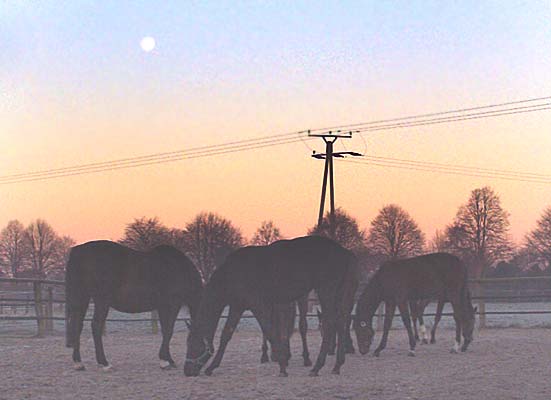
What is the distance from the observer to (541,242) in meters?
66.2

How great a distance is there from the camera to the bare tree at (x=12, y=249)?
8050 cm

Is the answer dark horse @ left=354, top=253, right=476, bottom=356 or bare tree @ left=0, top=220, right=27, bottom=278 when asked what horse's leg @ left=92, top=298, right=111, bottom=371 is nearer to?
dark horse @ left=354, top=253, right=476, bottom=356

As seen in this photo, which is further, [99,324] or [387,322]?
[387,322]

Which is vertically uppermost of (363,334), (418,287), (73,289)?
(73,289)

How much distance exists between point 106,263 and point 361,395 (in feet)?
14.8

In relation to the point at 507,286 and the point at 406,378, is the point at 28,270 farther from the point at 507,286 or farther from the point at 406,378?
the point at 406,378

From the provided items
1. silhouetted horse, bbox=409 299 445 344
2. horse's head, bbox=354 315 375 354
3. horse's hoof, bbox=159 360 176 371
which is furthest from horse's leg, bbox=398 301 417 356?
horse's hoof, bbox=159 360 176 371

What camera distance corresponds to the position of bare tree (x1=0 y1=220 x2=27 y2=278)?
8050cm

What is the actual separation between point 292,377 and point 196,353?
4.35ft

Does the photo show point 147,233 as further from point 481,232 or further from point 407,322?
point 407,322

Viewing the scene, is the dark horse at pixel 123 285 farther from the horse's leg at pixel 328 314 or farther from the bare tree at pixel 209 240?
the bare tree at pixel 209 240

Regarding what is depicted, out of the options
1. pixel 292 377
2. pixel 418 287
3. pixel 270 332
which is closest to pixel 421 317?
pixel 418 287

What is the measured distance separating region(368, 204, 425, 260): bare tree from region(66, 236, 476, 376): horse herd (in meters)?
55.4

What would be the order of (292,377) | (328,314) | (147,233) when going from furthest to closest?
1. (147,233)
2. (328,314)
3. (292,377)
